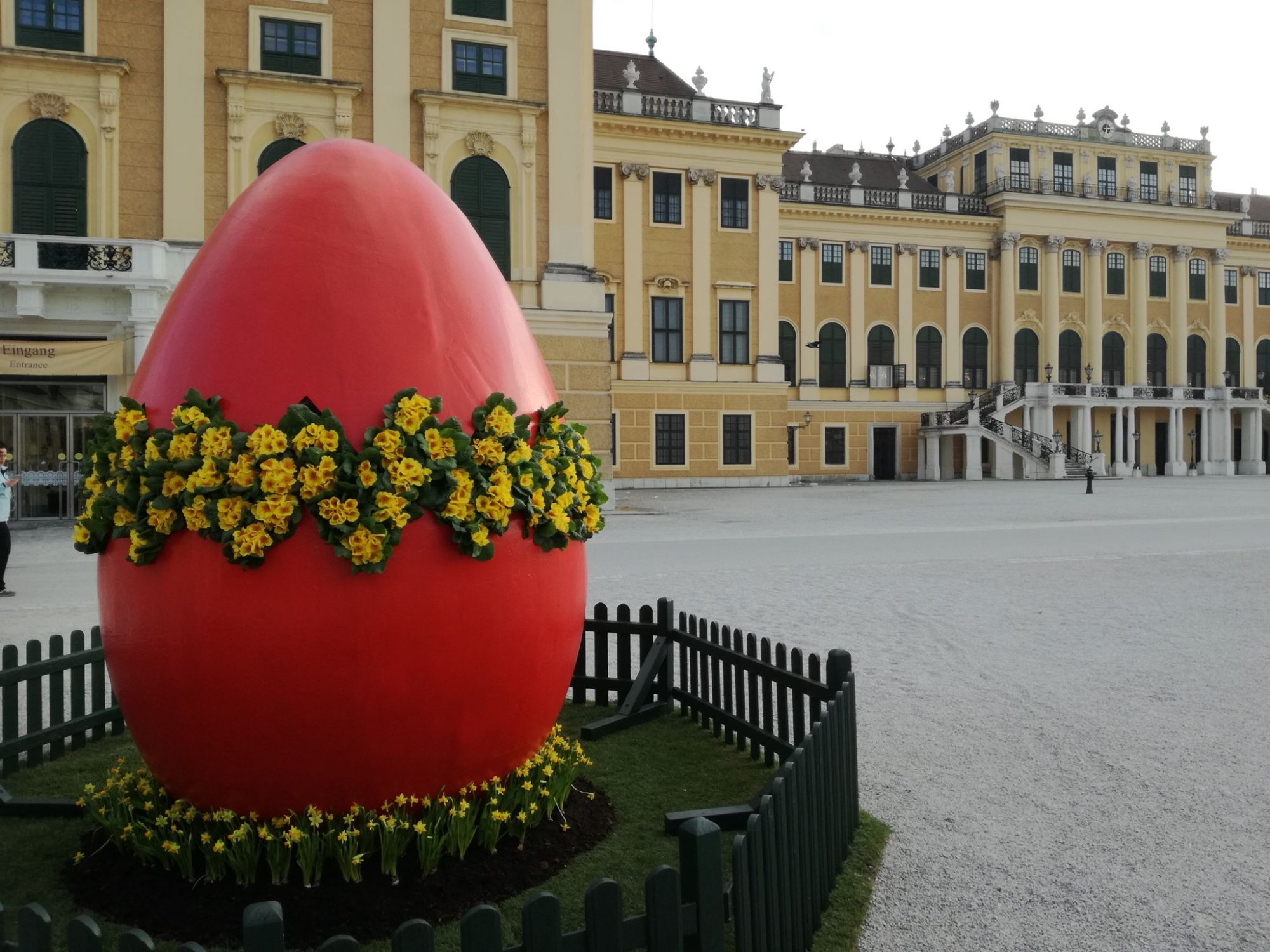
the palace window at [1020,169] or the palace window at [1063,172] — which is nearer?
the palace window at [1020,169]

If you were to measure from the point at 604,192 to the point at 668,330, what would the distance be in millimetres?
6038

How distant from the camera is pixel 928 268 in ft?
169

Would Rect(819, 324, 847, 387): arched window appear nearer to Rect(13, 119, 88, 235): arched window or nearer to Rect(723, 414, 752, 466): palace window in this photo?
Rect(723, 414, 752, 466): palace window

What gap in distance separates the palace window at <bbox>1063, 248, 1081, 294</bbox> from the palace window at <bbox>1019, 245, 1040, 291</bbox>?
5.93 feet

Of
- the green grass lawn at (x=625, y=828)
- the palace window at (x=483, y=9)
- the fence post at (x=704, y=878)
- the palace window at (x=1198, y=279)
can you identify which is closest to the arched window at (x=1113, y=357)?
the palace window at (x=1198, y=279)

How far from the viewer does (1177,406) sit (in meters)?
53.1

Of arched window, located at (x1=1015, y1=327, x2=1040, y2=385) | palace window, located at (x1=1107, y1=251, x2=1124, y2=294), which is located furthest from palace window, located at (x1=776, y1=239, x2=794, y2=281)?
palace window, located at (x1=1107, y1=251, x2=1124, y2=294)

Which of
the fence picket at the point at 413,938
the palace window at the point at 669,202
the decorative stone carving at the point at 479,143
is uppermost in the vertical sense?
the palace window at the point at 669,202

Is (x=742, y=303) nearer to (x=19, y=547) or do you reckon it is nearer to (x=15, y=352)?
(x=15, y=352)

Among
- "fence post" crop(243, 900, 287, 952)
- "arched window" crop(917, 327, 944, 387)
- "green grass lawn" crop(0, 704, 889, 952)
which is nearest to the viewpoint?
"fence post" crop(243, 900, 287, 952)

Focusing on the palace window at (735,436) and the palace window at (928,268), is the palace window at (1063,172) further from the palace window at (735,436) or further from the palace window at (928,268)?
the palace window at (735,436)

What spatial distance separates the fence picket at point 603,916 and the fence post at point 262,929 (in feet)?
2.33

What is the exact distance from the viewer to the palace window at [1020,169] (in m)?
52.8

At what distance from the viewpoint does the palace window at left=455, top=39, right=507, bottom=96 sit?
2491 cm
